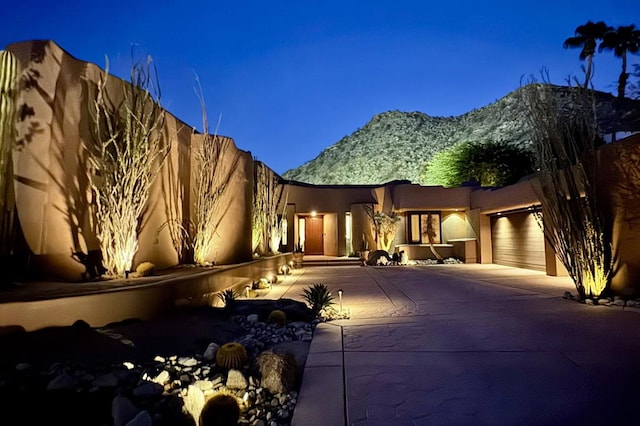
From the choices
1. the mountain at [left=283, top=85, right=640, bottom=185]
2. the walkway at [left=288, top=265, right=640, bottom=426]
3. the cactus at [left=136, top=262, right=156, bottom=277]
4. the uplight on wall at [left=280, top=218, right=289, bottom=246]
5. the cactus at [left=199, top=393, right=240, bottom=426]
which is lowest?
the walkway at [left=288, top=265, right=640, bottom=426]

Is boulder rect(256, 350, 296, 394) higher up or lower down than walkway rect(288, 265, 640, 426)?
higher up

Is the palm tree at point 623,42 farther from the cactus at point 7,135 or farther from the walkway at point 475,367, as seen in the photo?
the cactus at point 7,135

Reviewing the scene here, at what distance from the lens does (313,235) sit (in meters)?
21.0

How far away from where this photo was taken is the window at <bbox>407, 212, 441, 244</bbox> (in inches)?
643

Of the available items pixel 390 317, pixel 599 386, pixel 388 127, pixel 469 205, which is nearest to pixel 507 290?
pixel 390 317

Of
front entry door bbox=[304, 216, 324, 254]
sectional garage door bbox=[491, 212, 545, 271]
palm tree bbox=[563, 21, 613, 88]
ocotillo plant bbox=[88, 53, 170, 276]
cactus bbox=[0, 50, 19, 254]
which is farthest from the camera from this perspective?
palm tree bbox=[563, 21, 613, 88]

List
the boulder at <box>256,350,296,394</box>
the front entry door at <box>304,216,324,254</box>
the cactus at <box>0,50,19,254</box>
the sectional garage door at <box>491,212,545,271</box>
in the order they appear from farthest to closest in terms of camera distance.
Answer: the front entry door at <box>304,216,324,254</box> → the sectional garage door at <box>491,212,545,271</box> → the cactus at <box>0,50,19,254</box> → the boulder at <box>256,350,296,394</box>

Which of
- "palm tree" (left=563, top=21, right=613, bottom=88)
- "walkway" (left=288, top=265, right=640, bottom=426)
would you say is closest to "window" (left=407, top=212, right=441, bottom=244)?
"walkway" (left=288, top=265, right=640, bottom=426)

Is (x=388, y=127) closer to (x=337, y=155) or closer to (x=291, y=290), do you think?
(x=337, y=155)

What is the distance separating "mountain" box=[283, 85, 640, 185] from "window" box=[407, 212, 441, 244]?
70.4 ft

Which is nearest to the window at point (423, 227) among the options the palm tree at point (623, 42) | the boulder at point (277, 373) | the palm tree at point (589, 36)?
the boulder at point (277, 373)

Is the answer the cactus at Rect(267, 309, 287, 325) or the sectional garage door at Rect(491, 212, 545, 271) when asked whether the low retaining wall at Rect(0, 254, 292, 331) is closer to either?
the cactus at Rect(267, 309, 287, 325)

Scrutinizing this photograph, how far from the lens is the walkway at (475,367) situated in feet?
7.22

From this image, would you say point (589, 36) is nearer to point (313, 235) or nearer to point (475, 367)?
point (313, 235)
